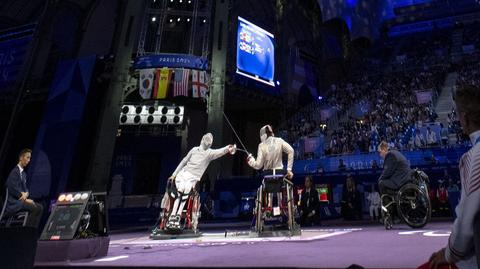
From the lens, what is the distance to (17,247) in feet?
6.88

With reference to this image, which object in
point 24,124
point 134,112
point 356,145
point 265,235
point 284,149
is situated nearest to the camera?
point 265,235

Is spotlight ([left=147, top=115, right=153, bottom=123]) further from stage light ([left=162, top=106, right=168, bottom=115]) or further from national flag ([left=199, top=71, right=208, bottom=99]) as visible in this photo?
national flag ([left=199, top=71, right=208, bottom=99])

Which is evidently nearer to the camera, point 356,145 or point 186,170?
point 186,170

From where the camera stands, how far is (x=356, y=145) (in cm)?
1775

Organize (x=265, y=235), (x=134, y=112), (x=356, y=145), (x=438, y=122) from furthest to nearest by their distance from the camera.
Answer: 1. (x=134, y=112)
2. (x=356, y=145)
3. (x=438, y=122)
4. (x=265, y=235)

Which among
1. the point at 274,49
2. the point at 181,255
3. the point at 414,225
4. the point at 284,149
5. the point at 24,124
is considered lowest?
the point at 181,255

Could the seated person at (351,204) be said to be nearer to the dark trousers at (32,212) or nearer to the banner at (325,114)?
the dark trousers at (32,212)

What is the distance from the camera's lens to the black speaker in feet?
6.67

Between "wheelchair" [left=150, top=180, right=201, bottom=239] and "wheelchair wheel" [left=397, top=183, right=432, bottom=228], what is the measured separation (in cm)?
423

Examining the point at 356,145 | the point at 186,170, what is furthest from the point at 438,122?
the point at 186,170

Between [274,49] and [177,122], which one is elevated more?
[274,49]

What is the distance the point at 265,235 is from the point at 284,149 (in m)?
1.74

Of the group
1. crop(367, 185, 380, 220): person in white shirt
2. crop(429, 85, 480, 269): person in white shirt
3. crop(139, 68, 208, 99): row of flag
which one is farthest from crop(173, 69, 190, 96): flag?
crop(429, 85, 480, 269): person in white shirt

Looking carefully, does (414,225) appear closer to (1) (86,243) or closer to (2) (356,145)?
(1) (86,243)
